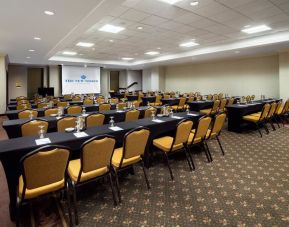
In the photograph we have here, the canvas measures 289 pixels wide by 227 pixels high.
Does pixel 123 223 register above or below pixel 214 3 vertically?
below

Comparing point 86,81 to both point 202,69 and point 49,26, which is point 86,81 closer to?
point 202,69

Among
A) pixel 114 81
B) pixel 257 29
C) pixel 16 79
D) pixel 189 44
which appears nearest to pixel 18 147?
pixel 257 29

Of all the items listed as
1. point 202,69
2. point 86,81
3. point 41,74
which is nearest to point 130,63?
point 86,81

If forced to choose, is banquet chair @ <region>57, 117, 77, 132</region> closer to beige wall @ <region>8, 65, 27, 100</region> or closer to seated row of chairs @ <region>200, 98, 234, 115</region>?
seated row of chairs @ <region>200, 98, 234, 115</region>

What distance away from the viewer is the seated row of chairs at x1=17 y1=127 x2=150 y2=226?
2004mm

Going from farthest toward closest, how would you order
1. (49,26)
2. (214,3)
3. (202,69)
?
(202,69)
(49,26)
(214,3)

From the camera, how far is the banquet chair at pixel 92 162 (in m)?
2.32

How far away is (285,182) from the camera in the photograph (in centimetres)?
325

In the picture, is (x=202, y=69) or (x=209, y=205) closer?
(x=209, y=205)

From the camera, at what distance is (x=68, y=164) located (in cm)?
241

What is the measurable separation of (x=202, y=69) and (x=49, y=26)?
11.3m

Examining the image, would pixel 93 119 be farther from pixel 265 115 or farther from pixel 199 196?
pixel 265 115

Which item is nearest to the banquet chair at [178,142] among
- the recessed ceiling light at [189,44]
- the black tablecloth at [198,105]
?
the black tablecloth at [198,105]

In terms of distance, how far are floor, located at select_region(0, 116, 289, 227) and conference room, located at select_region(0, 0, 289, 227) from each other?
2 cm
